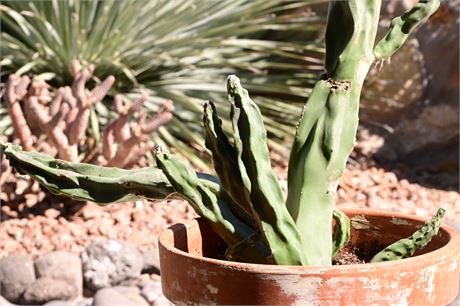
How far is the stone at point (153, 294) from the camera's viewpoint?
122 inches

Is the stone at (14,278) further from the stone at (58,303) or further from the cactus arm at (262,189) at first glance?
the cactus arm at (262,189)

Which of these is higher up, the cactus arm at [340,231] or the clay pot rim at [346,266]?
the clay pot rim at [346,266]

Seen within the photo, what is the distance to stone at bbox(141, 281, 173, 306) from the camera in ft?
10.2

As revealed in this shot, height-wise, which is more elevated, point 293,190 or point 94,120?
point 293,190

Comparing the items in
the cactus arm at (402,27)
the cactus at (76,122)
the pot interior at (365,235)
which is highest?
the cactus arm at (402,27)

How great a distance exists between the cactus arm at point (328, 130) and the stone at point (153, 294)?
1706 mm

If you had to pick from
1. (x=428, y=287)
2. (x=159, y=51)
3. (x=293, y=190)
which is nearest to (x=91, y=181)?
(x=293, y=190)

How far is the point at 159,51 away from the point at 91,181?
2.91m

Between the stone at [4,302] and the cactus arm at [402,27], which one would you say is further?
the stone at [4,302]

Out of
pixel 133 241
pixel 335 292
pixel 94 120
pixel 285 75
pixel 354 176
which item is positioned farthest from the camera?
pixel 285 75

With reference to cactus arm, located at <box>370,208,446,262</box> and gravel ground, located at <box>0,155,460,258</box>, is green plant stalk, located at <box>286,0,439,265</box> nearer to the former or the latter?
cactus arm, located at <box>370,208,446,262</box>

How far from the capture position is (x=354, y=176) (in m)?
4.29

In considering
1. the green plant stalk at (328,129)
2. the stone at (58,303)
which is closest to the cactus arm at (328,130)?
the green plant stalk at (328,129)

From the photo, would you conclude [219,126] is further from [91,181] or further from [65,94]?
[65,94]
